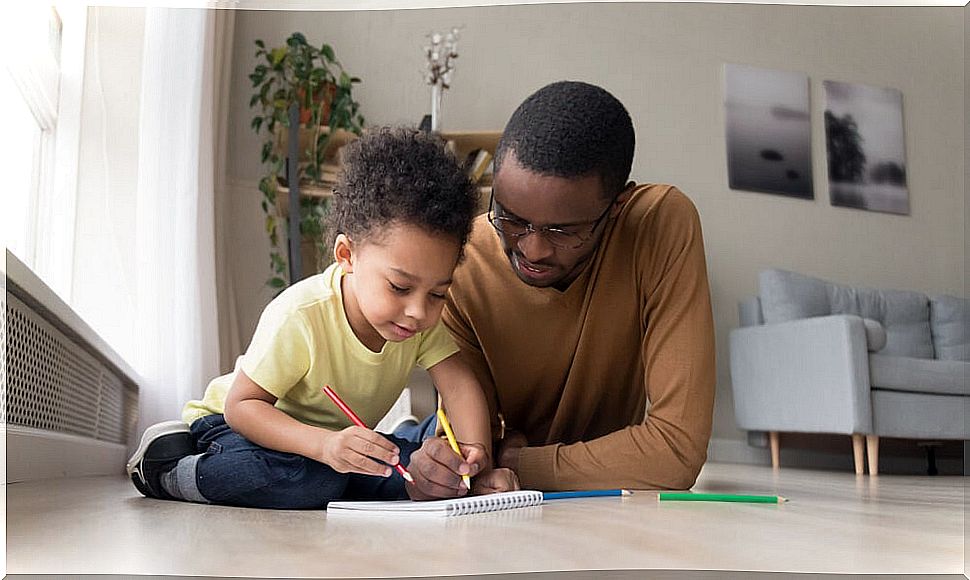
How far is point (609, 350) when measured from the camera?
126 centimetres

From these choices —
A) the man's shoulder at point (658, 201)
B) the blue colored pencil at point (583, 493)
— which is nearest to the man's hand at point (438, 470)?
the blue colored pencil at point (583, 493)

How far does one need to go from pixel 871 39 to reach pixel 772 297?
146 centimetres

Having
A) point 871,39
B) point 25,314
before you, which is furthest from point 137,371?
point 871,39

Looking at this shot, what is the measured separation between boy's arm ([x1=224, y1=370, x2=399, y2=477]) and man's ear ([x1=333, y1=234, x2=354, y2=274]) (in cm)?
18

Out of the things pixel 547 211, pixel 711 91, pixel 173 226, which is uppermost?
pixel 711 91

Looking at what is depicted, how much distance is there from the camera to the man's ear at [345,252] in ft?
3.67

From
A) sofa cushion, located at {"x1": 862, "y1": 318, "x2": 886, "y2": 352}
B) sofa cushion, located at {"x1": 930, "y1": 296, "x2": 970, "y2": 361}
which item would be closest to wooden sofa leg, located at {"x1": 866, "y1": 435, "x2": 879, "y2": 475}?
sofa cushion, located at {"x1": 862, "y1": 318, "x2": 886, "y2": 352}

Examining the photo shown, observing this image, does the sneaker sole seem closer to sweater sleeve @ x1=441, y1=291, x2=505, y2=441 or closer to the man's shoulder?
sweater sleeve @ x1=441, y1=291, x2=505, y2=441

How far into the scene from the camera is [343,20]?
338cm

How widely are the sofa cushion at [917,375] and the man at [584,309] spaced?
2.05 m

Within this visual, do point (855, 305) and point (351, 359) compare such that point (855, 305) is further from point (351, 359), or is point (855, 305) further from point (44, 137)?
point (351, 359)

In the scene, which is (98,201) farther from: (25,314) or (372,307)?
(372,307)

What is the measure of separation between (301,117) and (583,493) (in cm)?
221

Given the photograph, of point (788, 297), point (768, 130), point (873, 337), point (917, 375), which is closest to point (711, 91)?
point (768, 130)
